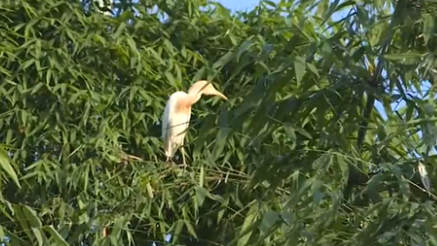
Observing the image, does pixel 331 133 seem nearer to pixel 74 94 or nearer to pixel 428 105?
pixel 428 105

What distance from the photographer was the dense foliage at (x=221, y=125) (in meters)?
1.29

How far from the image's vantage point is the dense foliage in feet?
4.24

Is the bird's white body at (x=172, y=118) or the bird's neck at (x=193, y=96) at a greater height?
the bird's neck at (x=193, y=96)

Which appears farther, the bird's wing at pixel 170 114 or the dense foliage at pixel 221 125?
the bird's wing at pixel 170 114

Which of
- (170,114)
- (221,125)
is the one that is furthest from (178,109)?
(221,125)

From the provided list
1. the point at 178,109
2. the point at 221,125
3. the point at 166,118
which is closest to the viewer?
the point at 221,125

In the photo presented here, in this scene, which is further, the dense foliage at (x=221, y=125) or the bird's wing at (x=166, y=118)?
the bird's wing at (x=166, y=118)

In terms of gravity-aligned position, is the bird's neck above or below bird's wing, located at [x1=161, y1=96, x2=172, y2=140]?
above

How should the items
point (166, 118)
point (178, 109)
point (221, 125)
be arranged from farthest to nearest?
point (166, 118) → point (178, 109) → point (221, 125)

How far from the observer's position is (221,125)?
133 centimetres

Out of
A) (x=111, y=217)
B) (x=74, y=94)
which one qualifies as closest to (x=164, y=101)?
(x=74, y=94)

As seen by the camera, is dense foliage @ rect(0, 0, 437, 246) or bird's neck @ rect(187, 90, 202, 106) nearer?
dense foliage @ rect(0, 0, 437, 246)

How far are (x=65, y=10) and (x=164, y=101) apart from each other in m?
0.42

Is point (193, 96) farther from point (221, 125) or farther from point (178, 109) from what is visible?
point (221, 125)
